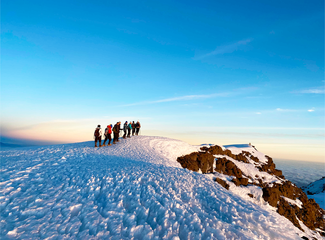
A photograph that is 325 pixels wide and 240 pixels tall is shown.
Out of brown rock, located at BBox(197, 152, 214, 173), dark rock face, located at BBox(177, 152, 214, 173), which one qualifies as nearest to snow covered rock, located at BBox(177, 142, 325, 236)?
dark rock face, located at BBox(177, 152, 214, 173)

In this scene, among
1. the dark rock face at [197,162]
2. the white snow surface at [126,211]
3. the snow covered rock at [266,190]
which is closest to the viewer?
the white snow surface at [126,211]

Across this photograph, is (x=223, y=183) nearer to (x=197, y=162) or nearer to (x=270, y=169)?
(x=197, y=162)

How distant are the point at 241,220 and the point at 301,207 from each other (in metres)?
25.2

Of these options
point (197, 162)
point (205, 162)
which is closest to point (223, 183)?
point (197, 162)

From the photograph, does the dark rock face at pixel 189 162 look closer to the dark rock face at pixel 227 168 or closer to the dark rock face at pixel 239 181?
the dark rock face at pixel 239 181

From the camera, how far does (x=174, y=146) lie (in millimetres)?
25062

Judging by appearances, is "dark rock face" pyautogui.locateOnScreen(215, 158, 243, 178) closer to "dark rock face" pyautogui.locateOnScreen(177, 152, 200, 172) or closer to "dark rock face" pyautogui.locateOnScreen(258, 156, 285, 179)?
"dark rock face" pyautogui.locateOnScreen(177, 152, 200, 172)

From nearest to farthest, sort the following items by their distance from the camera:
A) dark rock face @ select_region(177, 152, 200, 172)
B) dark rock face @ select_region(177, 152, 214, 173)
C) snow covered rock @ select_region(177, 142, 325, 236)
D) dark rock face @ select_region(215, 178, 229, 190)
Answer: dark rock face @ select_region(215, 178, 229, 190), snow covered rock @ select_region(177, 142, 325, 236), dark rock face @ select_region(177, 152, 200, 172), dark rock face @ select_region(177, 152, 214, 173)

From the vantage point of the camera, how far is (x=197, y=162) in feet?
75.3

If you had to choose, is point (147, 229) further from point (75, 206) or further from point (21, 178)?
point (21, 178)

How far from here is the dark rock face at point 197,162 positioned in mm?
21278

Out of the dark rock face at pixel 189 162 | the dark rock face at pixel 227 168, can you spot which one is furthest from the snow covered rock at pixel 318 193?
the dark rock face at pixel 189 162

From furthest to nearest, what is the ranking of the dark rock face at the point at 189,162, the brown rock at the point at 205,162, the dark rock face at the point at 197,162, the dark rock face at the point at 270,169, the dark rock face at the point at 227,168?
1. the dark rock face at the point at 270,169
2. the dark rock face at the point at 227,168
3. the brown rock at the point at 205,162
4. the dark rock face at the point at 197,162
5. the dark rock face at the point at 189,162

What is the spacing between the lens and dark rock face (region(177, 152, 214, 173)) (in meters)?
21.3
